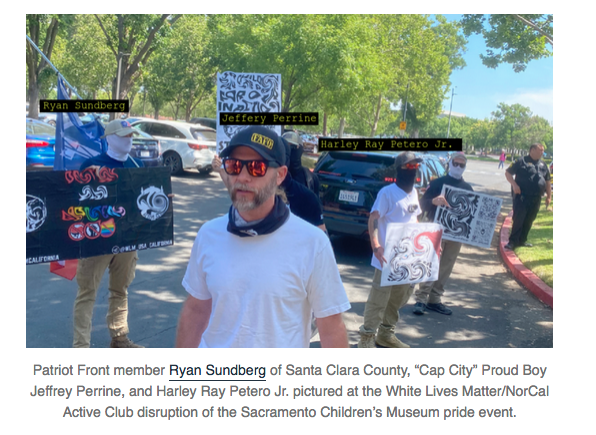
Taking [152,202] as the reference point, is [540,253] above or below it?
below

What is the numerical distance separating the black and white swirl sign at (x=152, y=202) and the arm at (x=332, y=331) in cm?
285

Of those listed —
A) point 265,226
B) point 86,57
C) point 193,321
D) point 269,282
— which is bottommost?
point 193,321

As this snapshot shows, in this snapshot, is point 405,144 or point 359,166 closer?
point 405,144

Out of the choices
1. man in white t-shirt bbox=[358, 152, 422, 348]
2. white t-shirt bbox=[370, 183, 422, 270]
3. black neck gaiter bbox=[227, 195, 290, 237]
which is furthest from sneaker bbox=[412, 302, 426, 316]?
black neck gaiter bbox=[227, 195, 290, 237]

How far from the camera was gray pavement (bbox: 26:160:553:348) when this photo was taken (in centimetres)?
504

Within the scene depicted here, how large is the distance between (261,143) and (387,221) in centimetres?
286

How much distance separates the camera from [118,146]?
463cm

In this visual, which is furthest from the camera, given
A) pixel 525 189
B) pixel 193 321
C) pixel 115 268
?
pixel 525 189

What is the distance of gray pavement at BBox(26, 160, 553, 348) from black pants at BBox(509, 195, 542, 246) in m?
1.12

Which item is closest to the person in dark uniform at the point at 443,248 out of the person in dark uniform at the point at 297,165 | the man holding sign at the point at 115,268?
the person in dark uniform at the point at 297,165

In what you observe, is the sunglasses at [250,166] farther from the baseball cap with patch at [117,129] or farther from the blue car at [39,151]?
the blue car at [39,151]

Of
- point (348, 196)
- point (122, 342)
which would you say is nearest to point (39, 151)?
point (348, 196)

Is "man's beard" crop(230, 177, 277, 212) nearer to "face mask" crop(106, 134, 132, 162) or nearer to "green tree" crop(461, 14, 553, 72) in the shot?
"face mask" crop(106, 134, 132, 162)

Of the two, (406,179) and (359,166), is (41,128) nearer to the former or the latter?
(359,166)
